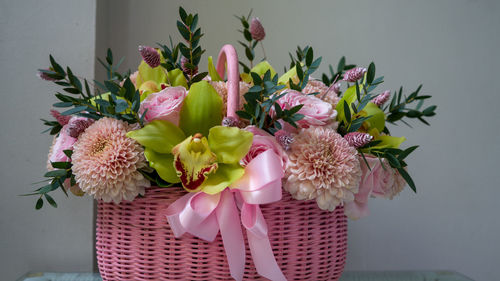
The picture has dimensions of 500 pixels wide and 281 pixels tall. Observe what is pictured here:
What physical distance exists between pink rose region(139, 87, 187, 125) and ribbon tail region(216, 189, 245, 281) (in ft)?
0.46

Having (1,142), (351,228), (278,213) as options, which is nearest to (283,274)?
(278,213)

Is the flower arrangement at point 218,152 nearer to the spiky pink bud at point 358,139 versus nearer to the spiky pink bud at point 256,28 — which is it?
the spiky pink bud at point 358,139

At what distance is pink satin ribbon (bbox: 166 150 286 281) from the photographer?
1.66ft

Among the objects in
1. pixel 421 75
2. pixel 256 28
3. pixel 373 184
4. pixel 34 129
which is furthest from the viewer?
pixel 421 75

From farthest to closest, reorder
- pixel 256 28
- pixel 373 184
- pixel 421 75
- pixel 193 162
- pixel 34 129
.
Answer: pixel 421 75 < pixel 34 129 < pixel 256 28 < pixel 373 184 < pixel 193 162

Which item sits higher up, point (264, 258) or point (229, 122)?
point (229, 122)

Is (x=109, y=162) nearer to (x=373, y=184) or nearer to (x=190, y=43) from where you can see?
(x=190, y=43)

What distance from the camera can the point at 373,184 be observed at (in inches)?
24.4

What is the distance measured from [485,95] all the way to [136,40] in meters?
1.14

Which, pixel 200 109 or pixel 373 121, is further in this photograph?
pixel 373 121

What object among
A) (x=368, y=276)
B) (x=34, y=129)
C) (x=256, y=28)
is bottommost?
(x=368, y=276)

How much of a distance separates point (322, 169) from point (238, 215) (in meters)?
0.13

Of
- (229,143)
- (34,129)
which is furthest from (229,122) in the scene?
(34,129)

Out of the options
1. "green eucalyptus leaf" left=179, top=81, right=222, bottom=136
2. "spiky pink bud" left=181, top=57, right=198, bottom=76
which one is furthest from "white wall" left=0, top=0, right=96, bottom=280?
"green eucalyptus leaf" left=179, top=81, right=222, bottom=136
